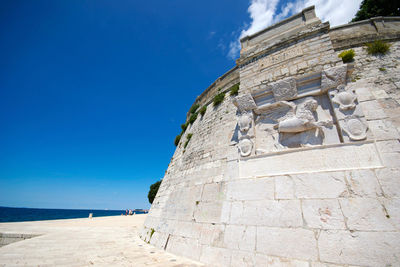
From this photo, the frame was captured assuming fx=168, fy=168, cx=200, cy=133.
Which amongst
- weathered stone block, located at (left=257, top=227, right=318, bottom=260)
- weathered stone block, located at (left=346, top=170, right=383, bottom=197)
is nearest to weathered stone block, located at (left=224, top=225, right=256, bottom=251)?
weathered stone block, located at (left=257, top=227, right=318, bottom=260)

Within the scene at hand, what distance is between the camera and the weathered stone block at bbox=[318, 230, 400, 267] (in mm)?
2164

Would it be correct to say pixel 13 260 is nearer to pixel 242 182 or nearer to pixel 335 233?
pixel 242 182

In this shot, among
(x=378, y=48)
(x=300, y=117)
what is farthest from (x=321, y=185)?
(x=378, y=48)

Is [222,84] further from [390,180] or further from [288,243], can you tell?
[288,243]

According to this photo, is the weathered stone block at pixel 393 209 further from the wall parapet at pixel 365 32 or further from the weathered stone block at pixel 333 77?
the wall parapet at pixel 365 32

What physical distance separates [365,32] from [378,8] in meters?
11.5

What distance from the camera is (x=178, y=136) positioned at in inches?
420

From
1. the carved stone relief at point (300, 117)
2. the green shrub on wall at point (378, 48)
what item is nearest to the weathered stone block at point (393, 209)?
the carved stone relief at point (300, 117)

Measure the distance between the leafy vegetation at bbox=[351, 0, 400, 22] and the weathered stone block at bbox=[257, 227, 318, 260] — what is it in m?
17.8

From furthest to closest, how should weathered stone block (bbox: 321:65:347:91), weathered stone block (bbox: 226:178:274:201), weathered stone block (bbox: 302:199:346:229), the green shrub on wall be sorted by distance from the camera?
1. the green shrub on wall
2. weathered stone block (bbox: 321:65:347:91)
3. weathered stone block (bbox: 226:178:274:201)
4. weathered stone block (bbox: 302:199:346:229)

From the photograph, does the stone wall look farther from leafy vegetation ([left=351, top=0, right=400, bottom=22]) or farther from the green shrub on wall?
leafy vegetation ([left=351, top=0, right=400, bottom=22])

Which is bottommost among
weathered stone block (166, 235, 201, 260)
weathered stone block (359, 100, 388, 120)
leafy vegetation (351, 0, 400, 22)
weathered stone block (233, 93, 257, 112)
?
weathered stone block (166, 235, 201, 260)

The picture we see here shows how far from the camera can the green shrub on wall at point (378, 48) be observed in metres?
4.80

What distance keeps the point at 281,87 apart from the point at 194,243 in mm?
4130
